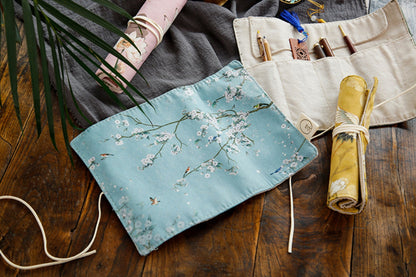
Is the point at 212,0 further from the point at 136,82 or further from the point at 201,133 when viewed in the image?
the point at 201,133

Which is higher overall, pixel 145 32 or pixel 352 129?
pixel 145 32

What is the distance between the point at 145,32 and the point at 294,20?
0.46 m

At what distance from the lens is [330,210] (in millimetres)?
950

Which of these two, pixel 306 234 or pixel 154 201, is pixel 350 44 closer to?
pixel 306 234

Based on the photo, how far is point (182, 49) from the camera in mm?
1165

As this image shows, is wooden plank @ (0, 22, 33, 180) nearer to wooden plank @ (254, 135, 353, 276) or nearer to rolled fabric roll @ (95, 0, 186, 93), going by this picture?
rolled fabric roll @ (95, 0, 186, 93)

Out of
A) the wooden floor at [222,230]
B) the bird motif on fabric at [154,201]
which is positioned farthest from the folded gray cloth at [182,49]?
the bird motif on fabric at [154,201]

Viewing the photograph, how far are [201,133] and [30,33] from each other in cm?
51

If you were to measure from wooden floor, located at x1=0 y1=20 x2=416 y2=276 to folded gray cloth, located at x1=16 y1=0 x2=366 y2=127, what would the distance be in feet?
0.43

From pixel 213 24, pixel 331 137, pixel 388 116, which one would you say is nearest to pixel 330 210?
pixel 331 137

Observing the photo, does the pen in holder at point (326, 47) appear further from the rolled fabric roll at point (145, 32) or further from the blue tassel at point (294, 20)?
the rolled fabric roll at point (145, 32)

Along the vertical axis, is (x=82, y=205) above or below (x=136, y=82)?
below

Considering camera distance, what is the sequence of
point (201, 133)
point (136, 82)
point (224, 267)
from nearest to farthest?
point (224, 267) < point (201, 133) < point (136, 82)

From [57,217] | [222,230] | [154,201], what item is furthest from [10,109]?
[222,230]
